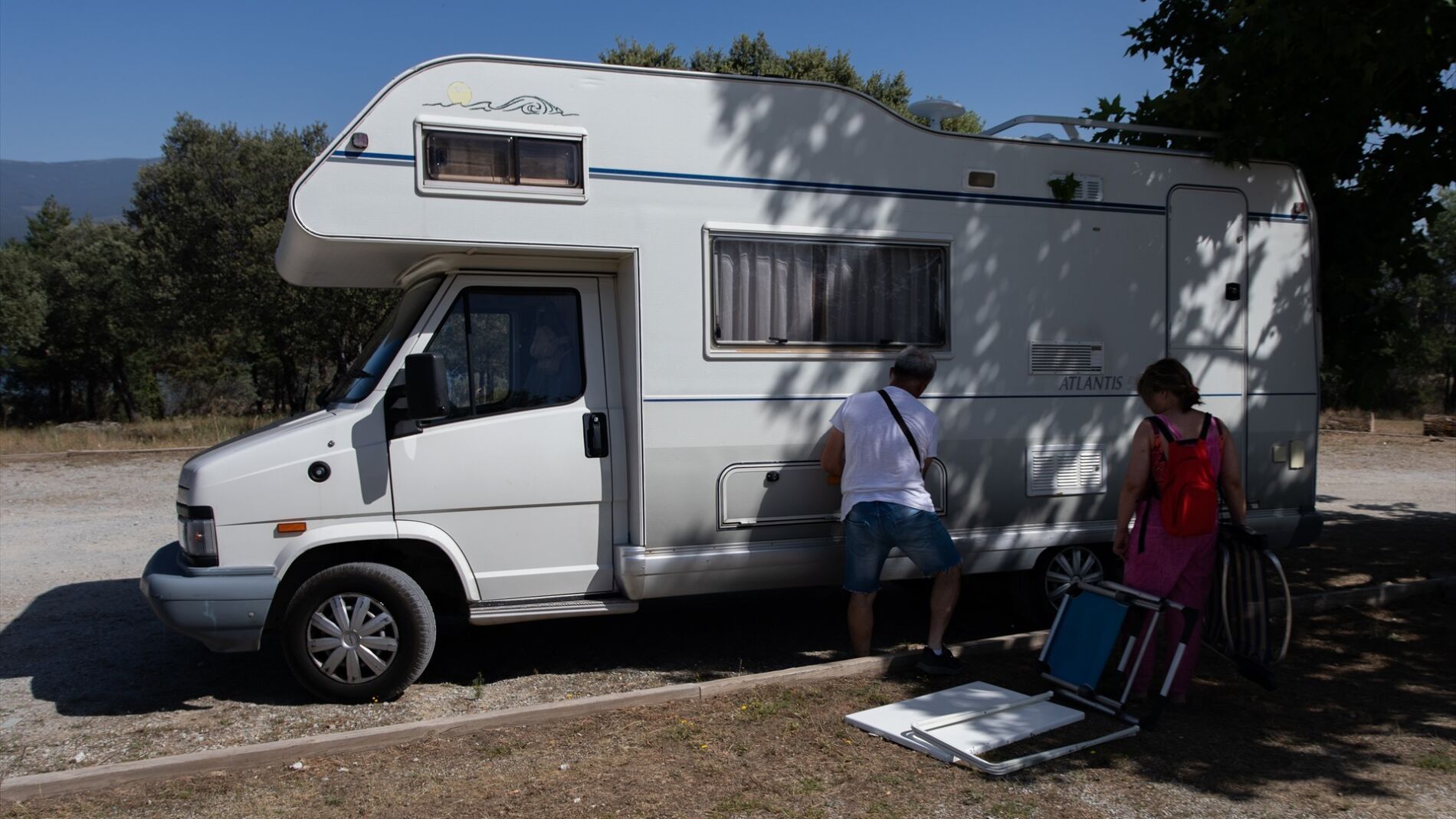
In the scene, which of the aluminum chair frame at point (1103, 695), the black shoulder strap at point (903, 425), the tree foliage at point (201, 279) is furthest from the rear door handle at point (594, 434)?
the tree foliage at point (201, 279)

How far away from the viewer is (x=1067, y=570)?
6402 mm

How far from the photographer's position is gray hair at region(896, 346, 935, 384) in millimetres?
5418

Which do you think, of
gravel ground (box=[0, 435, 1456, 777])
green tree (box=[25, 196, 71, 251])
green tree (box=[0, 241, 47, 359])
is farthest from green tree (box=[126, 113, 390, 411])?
green tree (box=[25, 196, 71, 251])

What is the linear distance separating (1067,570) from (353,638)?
4.18 meters

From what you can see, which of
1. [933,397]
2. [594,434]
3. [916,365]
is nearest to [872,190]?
[916,365]

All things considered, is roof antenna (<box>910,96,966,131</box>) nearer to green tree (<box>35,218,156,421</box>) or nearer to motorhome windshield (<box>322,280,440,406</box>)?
motorhome windshield (<box>322,280,440,406</box>)

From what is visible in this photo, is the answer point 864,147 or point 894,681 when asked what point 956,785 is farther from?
point 864,147

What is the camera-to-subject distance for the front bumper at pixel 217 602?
16.0 feet

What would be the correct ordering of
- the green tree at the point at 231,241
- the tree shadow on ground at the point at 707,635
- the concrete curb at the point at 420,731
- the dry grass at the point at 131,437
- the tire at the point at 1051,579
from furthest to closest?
the green tree at the point at 231,241
the dry grass at the point at 131,437
the tire at the point at 1051,579
the tree shadow on ground at the point at 707,635
the concrete curb at the point at 420,731

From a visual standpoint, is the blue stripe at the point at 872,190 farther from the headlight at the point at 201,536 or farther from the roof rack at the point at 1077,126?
the headlight at the point at 201,536

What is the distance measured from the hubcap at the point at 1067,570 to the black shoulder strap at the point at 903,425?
1.54m

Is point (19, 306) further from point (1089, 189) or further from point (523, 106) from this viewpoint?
point (1089, 189)

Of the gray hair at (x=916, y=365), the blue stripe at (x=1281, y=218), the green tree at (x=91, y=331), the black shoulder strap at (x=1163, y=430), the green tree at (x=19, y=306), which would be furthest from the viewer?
the green tree at (x=91, y=331)

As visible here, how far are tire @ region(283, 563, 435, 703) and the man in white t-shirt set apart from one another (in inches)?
88.2
